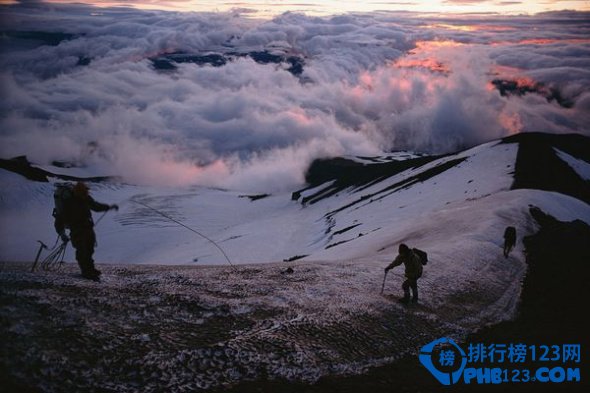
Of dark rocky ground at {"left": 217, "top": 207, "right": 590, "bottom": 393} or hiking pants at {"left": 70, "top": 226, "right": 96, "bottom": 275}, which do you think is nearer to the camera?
dark rocky ground at {"left": 217, "top": 207, "right": 590, "bottom": 393}

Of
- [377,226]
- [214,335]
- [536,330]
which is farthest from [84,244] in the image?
[377,226]

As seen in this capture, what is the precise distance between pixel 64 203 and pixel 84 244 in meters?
1.64

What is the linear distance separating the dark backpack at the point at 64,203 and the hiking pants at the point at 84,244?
1.55 ft

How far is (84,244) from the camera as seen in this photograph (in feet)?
45.0

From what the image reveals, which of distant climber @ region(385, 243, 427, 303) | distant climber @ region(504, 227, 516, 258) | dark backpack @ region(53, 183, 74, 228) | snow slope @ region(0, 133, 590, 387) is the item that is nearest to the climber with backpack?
dark backpack @ region(53, 183, 74, 228)

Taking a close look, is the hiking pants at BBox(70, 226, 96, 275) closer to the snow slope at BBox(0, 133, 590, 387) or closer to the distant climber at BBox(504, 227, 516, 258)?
the snow slope at BBox(0, 133, 590, 387)

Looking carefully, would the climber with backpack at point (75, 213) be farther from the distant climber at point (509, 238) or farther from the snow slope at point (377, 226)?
the distant climber at point (509, 238)

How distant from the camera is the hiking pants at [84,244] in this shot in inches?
530

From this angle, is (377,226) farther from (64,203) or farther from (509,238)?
(64,203)

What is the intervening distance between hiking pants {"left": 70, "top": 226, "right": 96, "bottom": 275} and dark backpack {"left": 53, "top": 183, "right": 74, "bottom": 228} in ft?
1.55

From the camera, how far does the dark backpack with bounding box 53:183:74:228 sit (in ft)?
42.8

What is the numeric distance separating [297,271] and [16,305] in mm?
13459

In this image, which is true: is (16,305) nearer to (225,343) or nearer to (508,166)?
(225,343)

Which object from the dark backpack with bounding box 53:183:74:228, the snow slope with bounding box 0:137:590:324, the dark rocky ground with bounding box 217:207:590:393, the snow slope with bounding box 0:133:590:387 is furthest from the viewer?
the snow slope with bounding box 0:137:590:324
